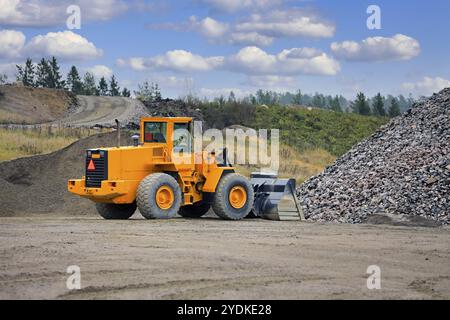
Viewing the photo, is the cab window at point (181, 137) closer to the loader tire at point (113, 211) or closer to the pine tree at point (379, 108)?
the loader tire at point (113, 211)

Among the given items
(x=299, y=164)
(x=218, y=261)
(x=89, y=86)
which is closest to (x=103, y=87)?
(x=89, y=86)

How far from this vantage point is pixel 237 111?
63906 mm

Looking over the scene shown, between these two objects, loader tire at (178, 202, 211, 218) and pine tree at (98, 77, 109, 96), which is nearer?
loader tire at (178, 202, 211, 218)

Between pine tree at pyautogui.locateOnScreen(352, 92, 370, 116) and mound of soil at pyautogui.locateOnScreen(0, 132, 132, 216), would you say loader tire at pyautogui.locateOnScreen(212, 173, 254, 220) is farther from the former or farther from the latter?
pine tree at pyautogui.locateOnScreen(352, 92, 370, 116)

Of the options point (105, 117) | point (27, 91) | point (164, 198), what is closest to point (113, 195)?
point (164, 198)

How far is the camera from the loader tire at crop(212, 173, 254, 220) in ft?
66.3

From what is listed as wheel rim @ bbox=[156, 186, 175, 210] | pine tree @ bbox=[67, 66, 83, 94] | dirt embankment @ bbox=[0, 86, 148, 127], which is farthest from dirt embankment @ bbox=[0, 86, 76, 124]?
wheel rim @ bbox=[156, 186, 175, 210]

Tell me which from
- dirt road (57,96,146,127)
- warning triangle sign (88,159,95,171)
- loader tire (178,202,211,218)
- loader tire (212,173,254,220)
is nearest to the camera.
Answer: warning triangle sign (88,159,95,171)

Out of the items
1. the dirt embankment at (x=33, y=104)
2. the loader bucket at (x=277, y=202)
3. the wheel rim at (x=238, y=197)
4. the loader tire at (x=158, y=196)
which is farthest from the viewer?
the dirt embankment at (x=33, y=104)

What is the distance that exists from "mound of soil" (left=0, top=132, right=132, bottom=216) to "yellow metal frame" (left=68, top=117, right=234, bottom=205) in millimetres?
6120

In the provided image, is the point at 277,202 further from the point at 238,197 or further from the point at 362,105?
the point at 362,105

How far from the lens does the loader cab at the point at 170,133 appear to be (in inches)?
786

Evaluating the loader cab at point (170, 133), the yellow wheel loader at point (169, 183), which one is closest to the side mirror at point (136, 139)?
the yellow wheel loader at point (169, 183)
